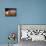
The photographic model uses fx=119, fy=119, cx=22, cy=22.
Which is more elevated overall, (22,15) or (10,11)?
(10,11)

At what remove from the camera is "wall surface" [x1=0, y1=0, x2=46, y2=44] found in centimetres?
335

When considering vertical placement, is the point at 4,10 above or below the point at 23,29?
above

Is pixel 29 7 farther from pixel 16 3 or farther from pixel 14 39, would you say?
pixel 14 39

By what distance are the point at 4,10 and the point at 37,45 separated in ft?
4.34

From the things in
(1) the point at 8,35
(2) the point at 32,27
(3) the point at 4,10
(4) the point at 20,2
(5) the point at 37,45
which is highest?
(4) the point at 20,2

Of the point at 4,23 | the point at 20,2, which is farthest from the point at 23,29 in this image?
the point at 20,2

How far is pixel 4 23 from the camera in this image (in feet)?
11.0

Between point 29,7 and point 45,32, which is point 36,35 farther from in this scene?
point 29,7

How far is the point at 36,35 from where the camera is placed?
3.25m

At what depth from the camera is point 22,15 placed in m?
3.38

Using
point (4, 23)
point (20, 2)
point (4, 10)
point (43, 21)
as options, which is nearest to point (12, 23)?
point (4, 23)

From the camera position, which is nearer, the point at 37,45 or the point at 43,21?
the point at 37,45

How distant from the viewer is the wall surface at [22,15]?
3352 mm

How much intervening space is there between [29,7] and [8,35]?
39.0 inches
